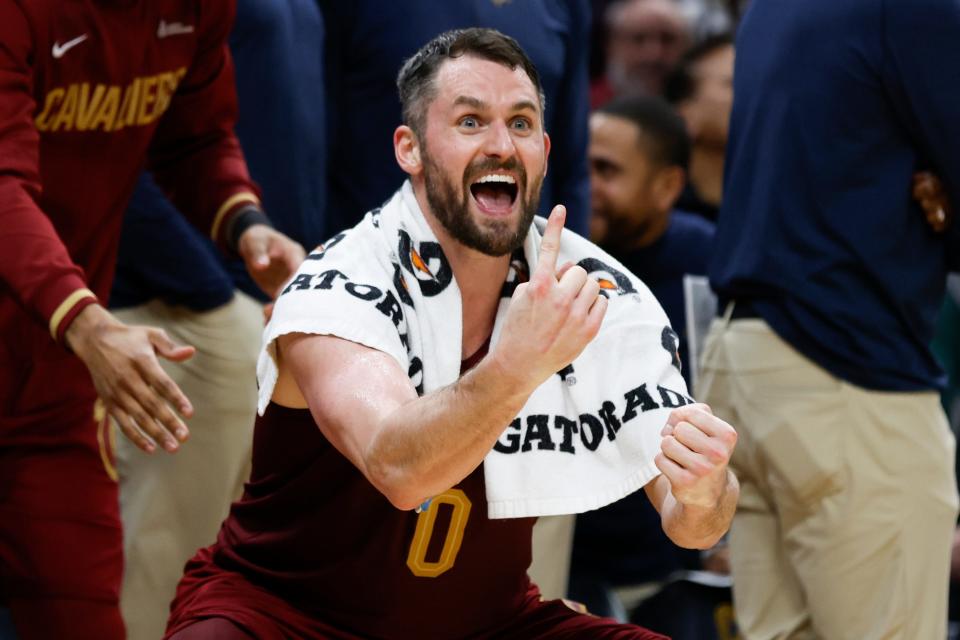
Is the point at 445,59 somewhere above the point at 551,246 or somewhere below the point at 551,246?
above

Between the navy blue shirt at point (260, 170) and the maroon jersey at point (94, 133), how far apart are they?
0.22m

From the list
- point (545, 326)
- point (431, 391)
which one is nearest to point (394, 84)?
point (431, 391)

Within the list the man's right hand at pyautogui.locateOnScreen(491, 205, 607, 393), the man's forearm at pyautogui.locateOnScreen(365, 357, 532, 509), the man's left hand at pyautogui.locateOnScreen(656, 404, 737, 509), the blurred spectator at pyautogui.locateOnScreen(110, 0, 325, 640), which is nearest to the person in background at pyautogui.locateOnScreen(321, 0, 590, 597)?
the blurred spectator at pyautogui.locateOnScreen(110, 0, 325, 640)

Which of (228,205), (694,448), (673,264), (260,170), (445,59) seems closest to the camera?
(694,448)

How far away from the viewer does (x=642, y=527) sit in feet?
16.0

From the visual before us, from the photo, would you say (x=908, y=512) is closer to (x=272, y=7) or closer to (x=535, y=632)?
(x=535, y=632)

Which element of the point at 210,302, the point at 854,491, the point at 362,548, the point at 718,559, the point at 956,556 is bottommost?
the point at 718,559

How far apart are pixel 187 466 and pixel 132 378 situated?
3.98 ft

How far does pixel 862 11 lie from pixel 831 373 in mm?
864

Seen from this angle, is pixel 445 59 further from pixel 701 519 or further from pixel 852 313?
pixel 852 313

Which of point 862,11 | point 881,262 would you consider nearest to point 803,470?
point 881,262

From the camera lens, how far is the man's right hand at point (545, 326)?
7.31 ft

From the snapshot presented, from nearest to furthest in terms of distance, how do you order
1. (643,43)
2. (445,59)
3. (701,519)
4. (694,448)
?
(694,448), (701,519), (445,59), (643,43)

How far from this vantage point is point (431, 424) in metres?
2.28
